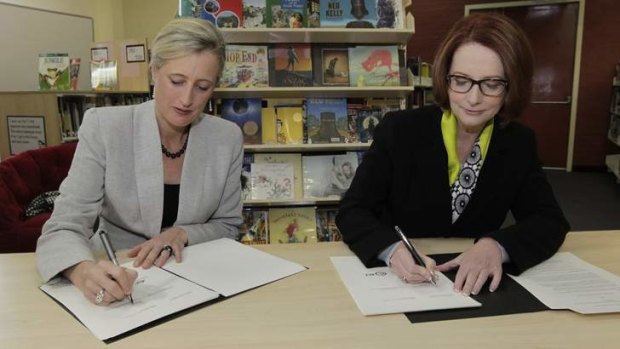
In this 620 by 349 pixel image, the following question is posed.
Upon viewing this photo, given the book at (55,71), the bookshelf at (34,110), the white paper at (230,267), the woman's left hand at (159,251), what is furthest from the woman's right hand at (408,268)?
the book at (55,71)

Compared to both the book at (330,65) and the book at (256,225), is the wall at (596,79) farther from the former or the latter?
the book at (256,225)

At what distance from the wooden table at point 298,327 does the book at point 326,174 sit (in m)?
2.08

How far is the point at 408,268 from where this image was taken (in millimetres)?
1002

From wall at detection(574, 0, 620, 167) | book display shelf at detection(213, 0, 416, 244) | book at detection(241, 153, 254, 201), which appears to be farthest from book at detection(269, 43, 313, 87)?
wall at detection(574, 0, 620, 167)

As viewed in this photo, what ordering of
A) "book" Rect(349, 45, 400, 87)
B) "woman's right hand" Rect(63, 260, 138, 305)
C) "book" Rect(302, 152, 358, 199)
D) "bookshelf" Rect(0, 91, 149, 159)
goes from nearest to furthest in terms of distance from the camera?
"woman's right hand" Rect(63, 260, 138, 305) → "book" Rect(349, 45, 400, 87) → "book" Rect(302, 152, 358, 199) → "bookshelf" Rect(0, 91, 149, 159)

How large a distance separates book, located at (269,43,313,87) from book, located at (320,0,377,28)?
23 cm

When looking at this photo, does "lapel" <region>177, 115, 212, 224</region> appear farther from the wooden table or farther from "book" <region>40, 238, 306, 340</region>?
the wooden table

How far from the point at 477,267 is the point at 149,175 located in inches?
36.6

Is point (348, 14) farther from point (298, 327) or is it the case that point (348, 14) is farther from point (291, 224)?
point (298, 327)

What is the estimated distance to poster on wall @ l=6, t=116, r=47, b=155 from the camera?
12.6 feet

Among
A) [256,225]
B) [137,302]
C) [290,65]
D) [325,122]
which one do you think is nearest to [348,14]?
[290,65]

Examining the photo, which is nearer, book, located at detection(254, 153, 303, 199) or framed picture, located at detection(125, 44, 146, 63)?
book, located at detection(254, 153, 303, 199)

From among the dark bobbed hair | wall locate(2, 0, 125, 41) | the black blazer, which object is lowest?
the black blazer

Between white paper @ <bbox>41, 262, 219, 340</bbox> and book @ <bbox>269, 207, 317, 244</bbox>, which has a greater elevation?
white paper @ <bbox>41, 262, 219, 340</bbox>
